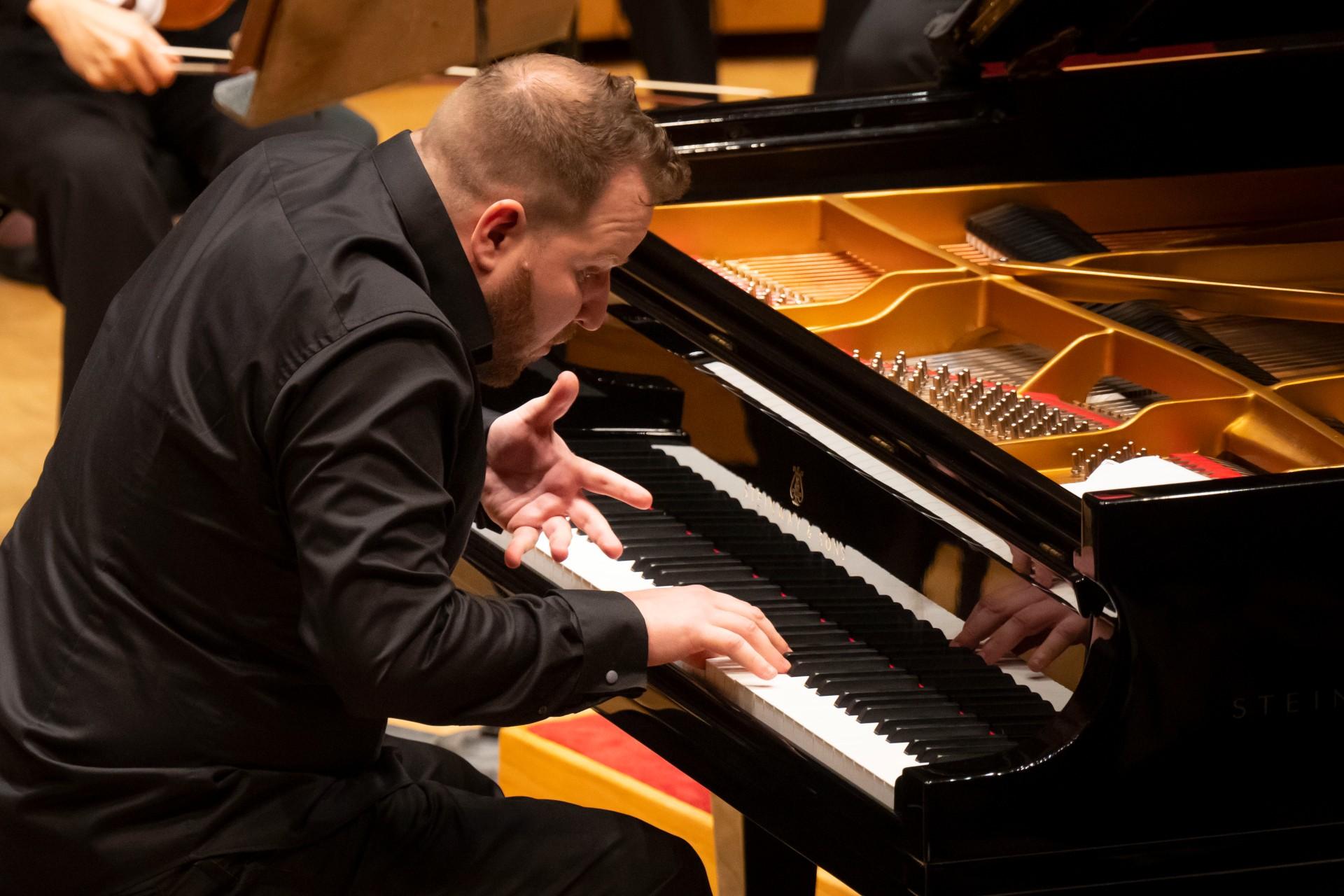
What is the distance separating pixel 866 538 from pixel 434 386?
60 centimetres

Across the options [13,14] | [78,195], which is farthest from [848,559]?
[13,14]

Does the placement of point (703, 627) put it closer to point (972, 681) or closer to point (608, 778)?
point (972, 681)

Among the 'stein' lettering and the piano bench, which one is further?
the piano bench

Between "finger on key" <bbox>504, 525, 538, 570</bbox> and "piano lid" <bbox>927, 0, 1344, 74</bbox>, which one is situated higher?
"piano lid" <bbox>927, 0, 1344, 74</bbox>

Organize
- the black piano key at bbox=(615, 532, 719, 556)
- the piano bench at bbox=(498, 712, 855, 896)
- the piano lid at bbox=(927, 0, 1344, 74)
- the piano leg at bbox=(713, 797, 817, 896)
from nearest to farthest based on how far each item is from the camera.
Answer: the black piano key at bbox=(615, 532, 719, 556) < the piano leg at bbox=(713, 797, 817, 896) < the piano bench at bbox=(498, 712, 855, 896) < the piano lid at bbox=(927, 0, 1344, 74)

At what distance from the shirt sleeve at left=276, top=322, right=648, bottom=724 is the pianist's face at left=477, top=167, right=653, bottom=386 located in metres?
0.12

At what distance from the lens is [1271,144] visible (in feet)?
9.13

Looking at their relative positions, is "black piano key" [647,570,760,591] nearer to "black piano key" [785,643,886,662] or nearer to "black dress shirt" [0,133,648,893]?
"black piano key" [785,643,886,662]

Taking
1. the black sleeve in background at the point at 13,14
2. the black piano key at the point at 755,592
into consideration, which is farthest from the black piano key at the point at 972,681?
the black sleeve in background at the point at 13,14

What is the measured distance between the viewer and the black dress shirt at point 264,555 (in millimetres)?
1259

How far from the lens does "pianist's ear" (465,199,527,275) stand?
1.36 meters

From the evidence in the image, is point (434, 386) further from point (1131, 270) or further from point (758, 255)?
point (1131, 270)

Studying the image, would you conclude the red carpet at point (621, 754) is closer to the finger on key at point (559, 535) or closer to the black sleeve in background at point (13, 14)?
the finger on key at point (559, 535)

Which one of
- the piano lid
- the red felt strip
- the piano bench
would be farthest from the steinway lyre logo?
the piano lid
